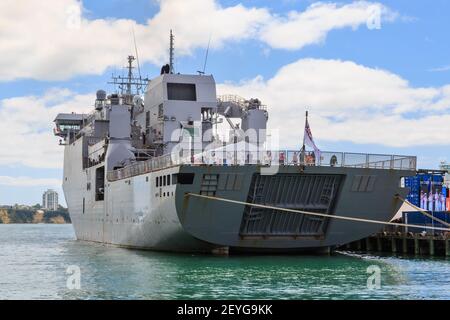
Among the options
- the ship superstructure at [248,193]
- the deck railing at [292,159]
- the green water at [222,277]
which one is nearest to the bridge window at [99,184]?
the ship superstructure at [248,193]

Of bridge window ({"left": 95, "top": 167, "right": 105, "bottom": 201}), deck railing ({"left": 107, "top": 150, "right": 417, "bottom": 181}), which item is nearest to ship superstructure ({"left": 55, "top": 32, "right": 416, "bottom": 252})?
deck railing ({"left": 107, "top": 150, "right": 417, "bottom": 181})

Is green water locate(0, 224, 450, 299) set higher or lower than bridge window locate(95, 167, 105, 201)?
lower

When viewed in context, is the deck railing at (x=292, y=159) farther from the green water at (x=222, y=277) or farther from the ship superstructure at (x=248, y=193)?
the green water at (x=222, y=277)

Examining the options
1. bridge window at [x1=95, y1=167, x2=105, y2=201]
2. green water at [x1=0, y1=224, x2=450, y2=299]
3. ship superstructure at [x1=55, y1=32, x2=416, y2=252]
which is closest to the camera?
green water at [x1=0, y1=224, x2=450, y2=299]

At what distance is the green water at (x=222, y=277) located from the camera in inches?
785

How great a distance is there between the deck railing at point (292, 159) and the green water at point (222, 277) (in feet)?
13.6

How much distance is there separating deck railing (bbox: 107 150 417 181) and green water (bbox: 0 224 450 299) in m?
4.15

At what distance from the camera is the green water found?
65.4 feet

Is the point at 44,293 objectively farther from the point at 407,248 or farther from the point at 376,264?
the point at 407,248

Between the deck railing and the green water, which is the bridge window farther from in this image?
the deck railing

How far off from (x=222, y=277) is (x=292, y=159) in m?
7.67

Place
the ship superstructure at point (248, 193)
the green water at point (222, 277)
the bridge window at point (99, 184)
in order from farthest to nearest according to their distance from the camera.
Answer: the bridge window at point (99, 184)
the ship superstructure at point (248, 193)
the green water at point (222, 277)
